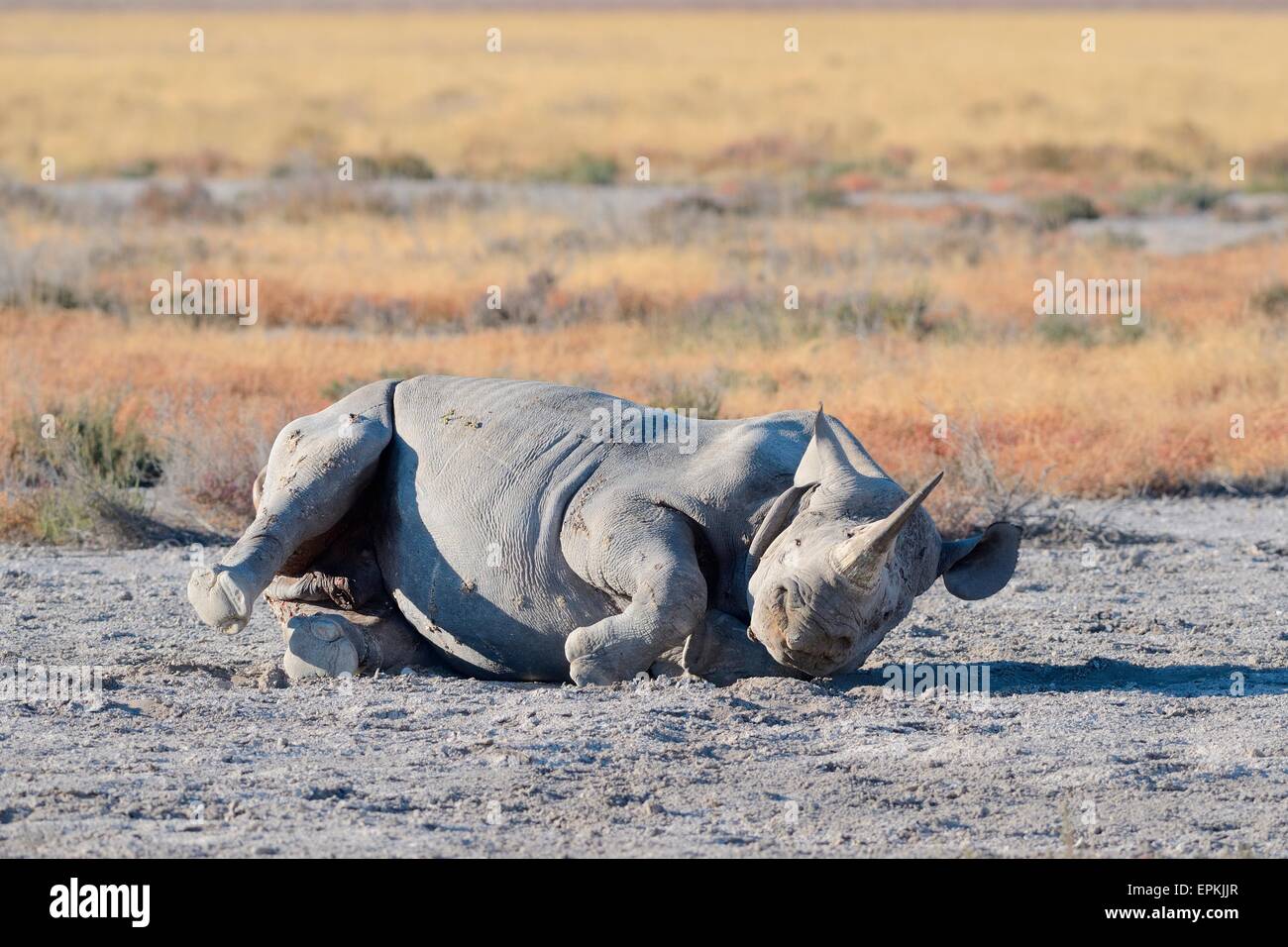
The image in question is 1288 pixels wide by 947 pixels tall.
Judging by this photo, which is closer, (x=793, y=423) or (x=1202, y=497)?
(x=793, y=423)

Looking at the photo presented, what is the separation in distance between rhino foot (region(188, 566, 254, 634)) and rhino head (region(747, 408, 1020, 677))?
6.41 feet

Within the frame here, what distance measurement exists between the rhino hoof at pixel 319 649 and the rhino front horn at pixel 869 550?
7.33 feet

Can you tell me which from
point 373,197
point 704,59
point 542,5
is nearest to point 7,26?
point 704,59

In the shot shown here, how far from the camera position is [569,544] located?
24.3 feet

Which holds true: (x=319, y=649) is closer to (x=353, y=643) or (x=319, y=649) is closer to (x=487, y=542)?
(x=353, y=643)

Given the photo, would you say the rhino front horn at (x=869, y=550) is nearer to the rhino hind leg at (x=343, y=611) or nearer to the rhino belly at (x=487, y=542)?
the rhino belly at (x=487, y=542)

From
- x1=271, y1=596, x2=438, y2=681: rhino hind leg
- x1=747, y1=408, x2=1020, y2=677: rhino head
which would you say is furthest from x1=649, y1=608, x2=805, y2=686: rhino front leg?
x1=271, y1=596, x2=438, y2=681: rhino hind leg

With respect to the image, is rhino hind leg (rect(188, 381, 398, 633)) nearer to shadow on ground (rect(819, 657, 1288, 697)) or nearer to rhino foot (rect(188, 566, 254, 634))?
rhino foot (rect(188, 566, 254, 634))

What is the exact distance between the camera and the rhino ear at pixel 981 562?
7.24 meters

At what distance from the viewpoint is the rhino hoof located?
7.57 metres

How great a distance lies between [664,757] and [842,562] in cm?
88
